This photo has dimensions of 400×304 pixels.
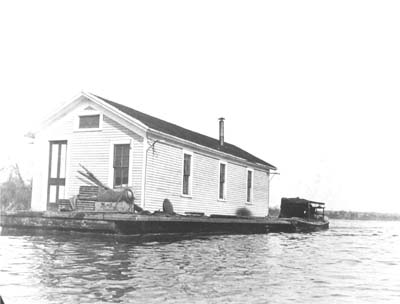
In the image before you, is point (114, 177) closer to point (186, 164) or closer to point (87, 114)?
point (87, 114)

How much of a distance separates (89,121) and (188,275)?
12.2 meters

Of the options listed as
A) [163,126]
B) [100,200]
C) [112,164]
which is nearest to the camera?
[100,200]

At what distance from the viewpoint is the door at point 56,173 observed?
1970 cm

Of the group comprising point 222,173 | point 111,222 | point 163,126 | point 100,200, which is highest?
point 163,126

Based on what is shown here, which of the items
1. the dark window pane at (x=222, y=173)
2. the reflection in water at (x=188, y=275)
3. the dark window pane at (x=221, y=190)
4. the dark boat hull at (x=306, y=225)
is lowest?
the reflection in water at (x=188, y=275)

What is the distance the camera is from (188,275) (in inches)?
316

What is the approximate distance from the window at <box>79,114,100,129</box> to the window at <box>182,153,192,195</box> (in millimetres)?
3839

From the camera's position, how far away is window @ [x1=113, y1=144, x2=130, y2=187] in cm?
1819

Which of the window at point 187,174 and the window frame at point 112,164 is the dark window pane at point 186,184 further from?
the window frame at point 112,164

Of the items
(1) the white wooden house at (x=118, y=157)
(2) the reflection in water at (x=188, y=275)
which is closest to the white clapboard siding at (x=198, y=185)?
(1) the white wooden house at (x=118, y=157)

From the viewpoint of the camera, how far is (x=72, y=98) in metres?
19.1

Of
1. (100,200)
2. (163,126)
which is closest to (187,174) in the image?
Result: (163,126)

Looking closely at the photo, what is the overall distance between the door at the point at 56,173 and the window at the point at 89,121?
110cm

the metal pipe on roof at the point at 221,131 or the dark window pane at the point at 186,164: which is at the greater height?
the metal pipe on roof at the point at 221,131
